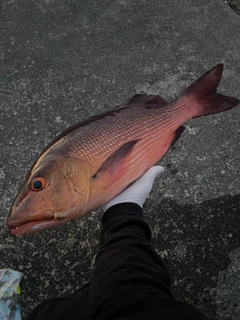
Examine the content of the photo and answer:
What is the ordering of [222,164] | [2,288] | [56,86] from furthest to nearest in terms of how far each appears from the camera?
1. [56,86]
2. [222,164]
3. [2,288]

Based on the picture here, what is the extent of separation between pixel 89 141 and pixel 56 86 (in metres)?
1.45

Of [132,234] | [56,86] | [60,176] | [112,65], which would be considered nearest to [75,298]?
[132,234]

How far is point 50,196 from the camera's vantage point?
156 centimetres

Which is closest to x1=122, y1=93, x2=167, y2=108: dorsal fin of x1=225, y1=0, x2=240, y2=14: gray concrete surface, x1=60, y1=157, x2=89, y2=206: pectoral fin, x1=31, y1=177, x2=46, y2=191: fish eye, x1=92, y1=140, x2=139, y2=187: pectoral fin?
x1=92, y1=140, x2=139, y2=187: pectoral fin

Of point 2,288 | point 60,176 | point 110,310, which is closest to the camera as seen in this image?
point 110,310

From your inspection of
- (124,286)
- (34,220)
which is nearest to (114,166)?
(34,220)

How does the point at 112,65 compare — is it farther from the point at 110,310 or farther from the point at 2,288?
the point at 110,310

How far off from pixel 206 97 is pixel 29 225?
125 cm

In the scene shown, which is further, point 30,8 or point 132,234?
point 30,8

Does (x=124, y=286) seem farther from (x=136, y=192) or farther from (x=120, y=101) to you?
(x=120, y=101)

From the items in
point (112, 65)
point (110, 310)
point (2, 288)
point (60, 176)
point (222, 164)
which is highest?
point (60, 176)

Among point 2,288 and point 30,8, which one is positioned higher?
point 30,8

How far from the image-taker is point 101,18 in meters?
3.35

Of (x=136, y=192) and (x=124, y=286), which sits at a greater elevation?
(x=124, y=286)
